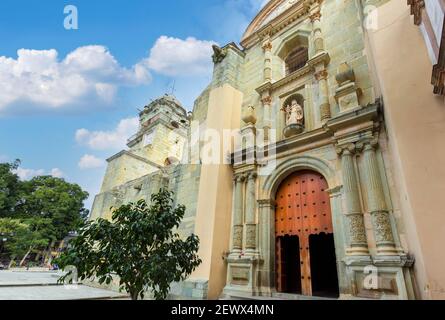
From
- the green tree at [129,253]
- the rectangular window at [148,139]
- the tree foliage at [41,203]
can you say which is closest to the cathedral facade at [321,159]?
the green tree at [129,253]

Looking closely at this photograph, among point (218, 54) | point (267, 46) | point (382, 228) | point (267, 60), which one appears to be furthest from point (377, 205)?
point (218, 54)

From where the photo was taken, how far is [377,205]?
13.4 ft

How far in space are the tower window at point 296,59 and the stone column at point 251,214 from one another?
4.10 m

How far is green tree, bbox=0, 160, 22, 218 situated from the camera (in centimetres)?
2297

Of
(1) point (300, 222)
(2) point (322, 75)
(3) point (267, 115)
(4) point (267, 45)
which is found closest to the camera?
(1) point (300, 222)

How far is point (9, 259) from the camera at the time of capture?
71.2 feet

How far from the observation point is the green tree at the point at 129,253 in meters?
3.08

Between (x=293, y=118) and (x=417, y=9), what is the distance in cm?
310

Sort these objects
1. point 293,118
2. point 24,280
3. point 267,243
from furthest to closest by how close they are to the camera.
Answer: point 24,280
point 293,118
point 267,243

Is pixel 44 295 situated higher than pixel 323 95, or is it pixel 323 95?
pixel 323 95

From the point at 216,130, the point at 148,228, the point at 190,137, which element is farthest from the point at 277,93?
the point at 148,228

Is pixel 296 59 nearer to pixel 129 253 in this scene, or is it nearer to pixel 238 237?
pixel 238 237

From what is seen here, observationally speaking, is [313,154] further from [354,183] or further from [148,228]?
[148,228]

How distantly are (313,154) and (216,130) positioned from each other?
10.0ft
